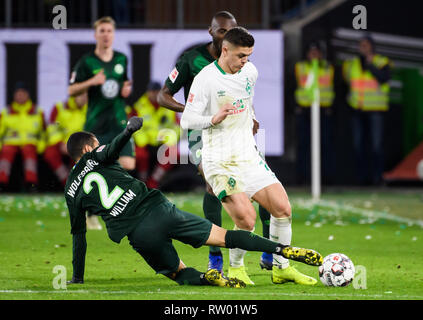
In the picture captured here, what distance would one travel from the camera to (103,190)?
685cm

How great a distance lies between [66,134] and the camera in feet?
57.0

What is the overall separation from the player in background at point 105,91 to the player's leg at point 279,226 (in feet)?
12.6

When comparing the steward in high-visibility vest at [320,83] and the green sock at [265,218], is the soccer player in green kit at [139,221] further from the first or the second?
the steward in high-visibility vest at [320,83]

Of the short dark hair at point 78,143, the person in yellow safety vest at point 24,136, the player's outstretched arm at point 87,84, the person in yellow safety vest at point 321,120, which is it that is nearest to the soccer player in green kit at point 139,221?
the short dark hair at point 78,143

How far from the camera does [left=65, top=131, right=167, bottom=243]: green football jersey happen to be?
682 cm

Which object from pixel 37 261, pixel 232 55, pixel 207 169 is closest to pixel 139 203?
pixel 207 169

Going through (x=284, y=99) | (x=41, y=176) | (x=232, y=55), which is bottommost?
(x=41, y=176)

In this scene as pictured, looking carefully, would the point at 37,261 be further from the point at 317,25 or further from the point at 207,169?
the point at 317,25

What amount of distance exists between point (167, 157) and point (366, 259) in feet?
29.5

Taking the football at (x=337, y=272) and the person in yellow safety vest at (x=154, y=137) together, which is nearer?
the football at (x=337, y=272)

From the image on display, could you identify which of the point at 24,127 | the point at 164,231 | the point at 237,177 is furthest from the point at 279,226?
the point at 24,127

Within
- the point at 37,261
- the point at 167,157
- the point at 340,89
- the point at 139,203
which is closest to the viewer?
the point at 139,203

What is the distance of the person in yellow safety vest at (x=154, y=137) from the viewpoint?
17.1 m

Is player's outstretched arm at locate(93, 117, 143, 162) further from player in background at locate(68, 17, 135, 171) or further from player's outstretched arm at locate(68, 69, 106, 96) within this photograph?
player in background at locate(68, 17, 135, 171)
